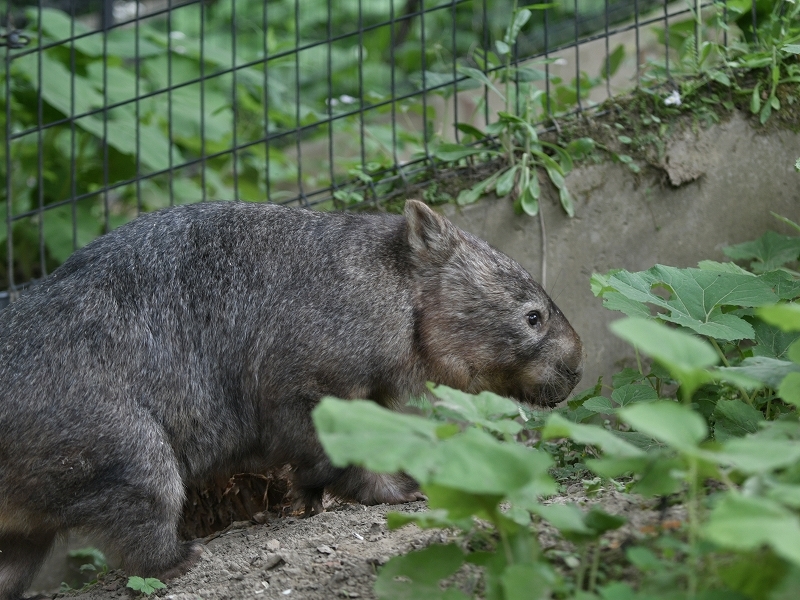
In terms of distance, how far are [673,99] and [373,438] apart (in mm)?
4712

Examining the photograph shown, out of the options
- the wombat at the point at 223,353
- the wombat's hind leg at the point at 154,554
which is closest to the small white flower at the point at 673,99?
the wombat at the point at 223,353

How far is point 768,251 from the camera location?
230 inches

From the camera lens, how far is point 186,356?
15.9ft

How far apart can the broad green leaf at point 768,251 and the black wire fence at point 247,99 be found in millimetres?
1599

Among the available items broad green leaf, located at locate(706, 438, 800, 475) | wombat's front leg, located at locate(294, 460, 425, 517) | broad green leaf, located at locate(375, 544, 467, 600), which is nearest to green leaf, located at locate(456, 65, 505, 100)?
wombat's front leg, located at locate(294, 460, 425, 517)

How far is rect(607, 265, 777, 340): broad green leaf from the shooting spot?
459 centimetres

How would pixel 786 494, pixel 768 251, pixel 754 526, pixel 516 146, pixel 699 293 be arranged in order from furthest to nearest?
1. pixel 516 146
2. pixel 768 251
3. pixel 699 293
4. pixel 786 494
5. pixel 754 526

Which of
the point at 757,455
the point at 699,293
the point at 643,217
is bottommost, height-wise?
the point at 643,217

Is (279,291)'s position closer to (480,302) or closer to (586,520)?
(480,302)

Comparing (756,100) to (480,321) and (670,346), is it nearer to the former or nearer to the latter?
(480,321)

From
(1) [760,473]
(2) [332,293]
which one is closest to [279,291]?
(2) [332,293]

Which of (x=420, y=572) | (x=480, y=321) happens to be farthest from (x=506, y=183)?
(x=420, y=572)

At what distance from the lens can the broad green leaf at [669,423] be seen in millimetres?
2408

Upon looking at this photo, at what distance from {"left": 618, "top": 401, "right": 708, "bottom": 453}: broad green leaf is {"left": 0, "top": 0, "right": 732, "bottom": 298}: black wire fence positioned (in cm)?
415
